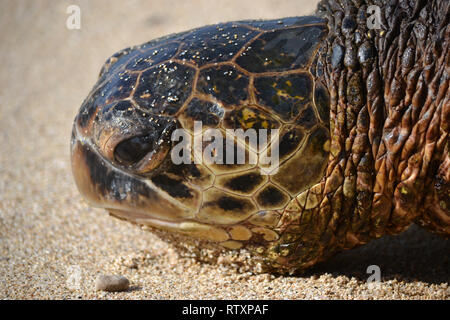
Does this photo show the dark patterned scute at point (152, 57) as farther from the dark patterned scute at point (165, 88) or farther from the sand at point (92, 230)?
the sand at point (92, 230)

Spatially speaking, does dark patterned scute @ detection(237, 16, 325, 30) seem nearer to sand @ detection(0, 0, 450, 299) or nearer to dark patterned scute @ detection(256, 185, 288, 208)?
dark patterned scute @ detection(256, 185, 288, 208)

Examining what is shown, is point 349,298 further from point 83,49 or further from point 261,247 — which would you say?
Result: point 83,49

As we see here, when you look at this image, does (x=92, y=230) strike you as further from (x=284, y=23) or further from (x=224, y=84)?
(x=284, y=23)

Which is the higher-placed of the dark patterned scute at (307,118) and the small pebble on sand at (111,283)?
the dark patterned scute at (307,118)

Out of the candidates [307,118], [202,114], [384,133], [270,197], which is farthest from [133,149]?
[384,133]
